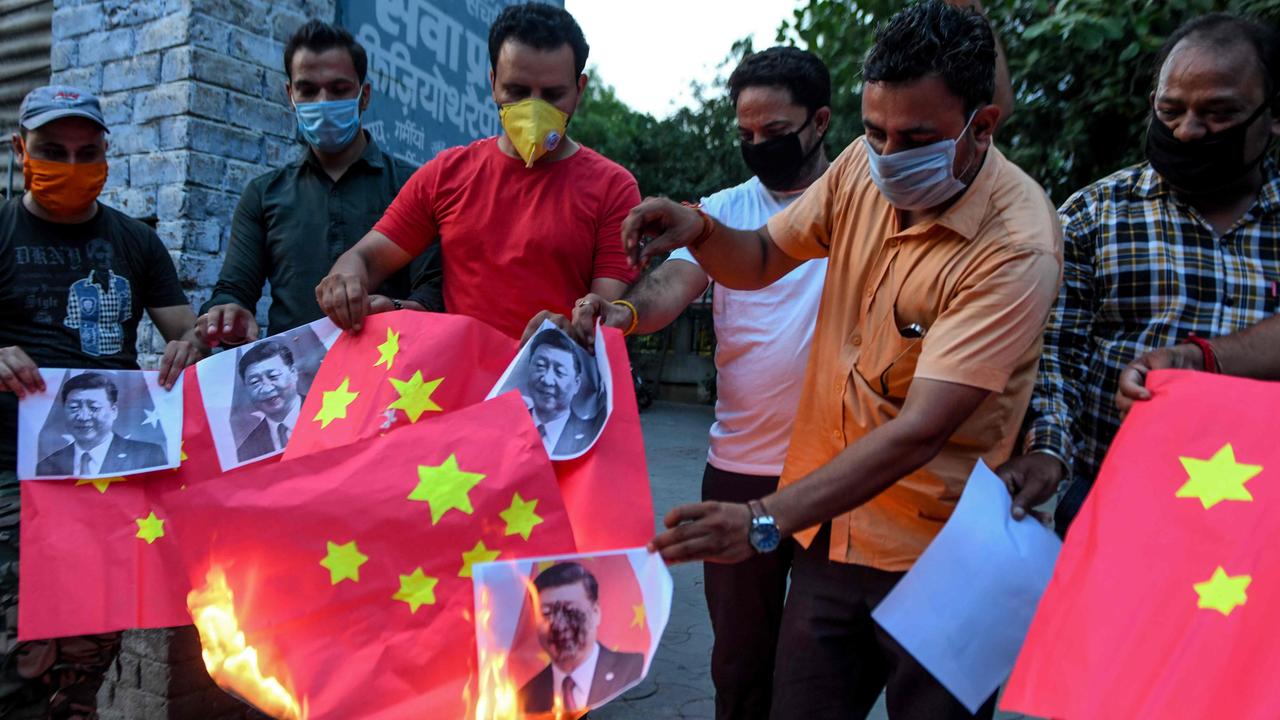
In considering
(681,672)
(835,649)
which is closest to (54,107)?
(835,649)

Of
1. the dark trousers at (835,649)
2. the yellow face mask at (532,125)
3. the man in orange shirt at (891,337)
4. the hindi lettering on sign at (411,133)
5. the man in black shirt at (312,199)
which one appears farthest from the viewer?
the hindi lettering on sign at (411,133)

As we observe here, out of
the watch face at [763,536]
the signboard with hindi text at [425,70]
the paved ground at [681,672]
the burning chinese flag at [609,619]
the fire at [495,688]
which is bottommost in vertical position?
the paved ground at [681,672]

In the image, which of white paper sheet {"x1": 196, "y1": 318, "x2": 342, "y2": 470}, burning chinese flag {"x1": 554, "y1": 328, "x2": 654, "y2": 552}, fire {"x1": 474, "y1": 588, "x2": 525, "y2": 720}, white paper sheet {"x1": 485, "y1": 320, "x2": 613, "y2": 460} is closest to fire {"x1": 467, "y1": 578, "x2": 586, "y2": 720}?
fire {"x1": 474, "y1": 588, "x2": 525, "y2": 720}

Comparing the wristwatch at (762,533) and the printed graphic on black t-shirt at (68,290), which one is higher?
the printed graphic on black t-shirt at (68,290)

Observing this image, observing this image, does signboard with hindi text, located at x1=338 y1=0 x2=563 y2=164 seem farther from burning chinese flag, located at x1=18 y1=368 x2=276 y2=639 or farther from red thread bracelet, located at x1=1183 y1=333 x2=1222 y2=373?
red thread bracelet, located at x1=1183 y1=333 x2=1222 y2=373

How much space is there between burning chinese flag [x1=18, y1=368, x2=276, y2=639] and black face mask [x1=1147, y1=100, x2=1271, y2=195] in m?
2.27

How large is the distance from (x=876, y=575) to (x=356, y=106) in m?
2.06

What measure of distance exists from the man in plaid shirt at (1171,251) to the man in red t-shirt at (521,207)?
1.09m

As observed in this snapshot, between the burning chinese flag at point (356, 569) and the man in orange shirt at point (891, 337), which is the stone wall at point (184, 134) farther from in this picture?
the man in orange shirt at point (891, 337)

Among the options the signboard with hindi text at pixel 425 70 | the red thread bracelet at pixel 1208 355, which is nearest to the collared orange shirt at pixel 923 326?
the red thread bracelet at pixel 1208 355

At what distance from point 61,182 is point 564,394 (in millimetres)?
1751

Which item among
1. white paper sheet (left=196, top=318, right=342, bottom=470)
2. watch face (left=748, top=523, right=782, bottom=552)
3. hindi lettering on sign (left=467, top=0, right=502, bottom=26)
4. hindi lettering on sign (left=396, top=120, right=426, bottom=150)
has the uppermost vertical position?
hindi lettering on sign (left=467, top=0, right=502, bottom=26)

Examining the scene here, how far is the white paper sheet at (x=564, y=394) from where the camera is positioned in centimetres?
205

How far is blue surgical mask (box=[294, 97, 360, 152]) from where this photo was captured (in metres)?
3.00
